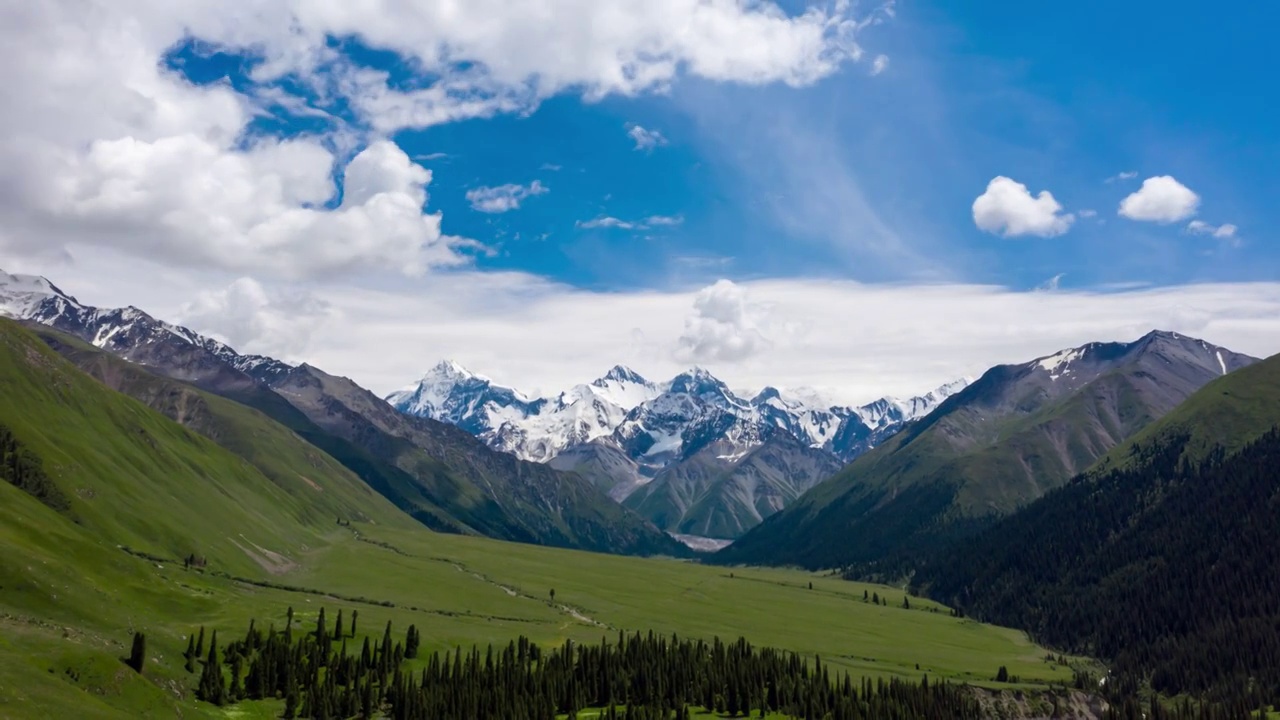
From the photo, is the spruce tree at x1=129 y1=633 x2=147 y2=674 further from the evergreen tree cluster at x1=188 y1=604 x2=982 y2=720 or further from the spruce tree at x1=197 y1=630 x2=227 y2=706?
the evergreen tree cluster at x1=188 y1=604 x2=982 y2=720

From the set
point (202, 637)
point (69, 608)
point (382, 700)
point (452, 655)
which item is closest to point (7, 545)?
point (69, 608)

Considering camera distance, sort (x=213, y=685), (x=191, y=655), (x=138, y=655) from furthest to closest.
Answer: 1. (x=191, y=655)
2. (x=213, y=685)
3. (x=138, y=655)

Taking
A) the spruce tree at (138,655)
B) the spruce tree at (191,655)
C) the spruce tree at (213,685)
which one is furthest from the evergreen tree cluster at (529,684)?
the spruce tree at (138,655)

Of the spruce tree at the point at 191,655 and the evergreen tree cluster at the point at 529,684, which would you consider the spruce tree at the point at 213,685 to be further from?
the spruce tree at the point at 191,655

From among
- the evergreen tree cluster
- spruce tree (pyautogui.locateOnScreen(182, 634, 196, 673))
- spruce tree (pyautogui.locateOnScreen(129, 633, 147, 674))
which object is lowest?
the evergreen tree cluster

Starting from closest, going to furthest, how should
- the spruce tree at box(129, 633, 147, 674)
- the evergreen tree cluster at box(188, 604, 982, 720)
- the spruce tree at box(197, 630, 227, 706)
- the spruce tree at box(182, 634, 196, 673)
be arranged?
the spruce tree at box(129, 633, 147, 674) → the spruce tree at box(197, 630, 227, 706) → the spruce tree at box(182, 634, 196, 673) → the evergreen tree cluster at box(188, 604, 982, 720)

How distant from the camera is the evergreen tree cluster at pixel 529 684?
Result: 148500mm

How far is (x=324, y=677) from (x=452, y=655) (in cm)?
3901

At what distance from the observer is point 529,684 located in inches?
6555

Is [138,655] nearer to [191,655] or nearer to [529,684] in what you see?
[191,655]

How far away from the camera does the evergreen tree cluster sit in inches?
5846

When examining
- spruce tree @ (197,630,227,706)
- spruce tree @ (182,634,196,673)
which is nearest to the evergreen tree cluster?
spruce tree @ (197,630,227,706)

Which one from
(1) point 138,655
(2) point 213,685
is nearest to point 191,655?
(2) point 213,685

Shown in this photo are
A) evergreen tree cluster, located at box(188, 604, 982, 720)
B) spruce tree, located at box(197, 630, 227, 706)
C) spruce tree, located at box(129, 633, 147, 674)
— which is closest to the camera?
spruce tree, located at box(129, 633, 147, 674)
